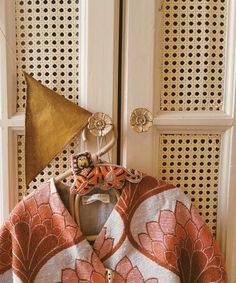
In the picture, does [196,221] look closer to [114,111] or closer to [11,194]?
[114,111]

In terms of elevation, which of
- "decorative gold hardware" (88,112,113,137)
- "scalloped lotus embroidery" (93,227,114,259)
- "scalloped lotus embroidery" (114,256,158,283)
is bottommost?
"scalloped lotus embroidery" (114,256,158,283)

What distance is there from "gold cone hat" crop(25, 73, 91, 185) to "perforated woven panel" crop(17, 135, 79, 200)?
33 mm

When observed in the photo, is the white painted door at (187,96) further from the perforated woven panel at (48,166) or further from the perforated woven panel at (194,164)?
the perforated woven panel at (48,166)

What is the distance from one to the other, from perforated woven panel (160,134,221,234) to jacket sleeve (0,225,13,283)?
0.34 metres

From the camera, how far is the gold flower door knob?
0.81 metres

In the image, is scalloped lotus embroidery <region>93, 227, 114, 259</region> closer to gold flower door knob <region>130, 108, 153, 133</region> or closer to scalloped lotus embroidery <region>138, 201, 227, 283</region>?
scalloped lotus embroidery <region>138, 201, 227, 283</region>

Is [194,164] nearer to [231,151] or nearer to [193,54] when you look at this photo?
[231,151]

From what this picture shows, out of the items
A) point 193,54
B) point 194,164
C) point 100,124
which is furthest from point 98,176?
point 193,54

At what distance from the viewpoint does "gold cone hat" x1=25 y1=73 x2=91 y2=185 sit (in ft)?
2.64

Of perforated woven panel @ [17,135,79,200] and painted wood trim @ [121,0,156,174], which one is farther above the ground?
painted wood trim @ [121,0,156,174]

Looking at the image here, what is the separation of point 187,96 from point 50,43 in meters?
0.30

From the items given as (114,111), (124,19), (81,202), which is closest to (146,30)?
(124,19)

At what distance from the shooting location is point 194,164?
0.85 metres

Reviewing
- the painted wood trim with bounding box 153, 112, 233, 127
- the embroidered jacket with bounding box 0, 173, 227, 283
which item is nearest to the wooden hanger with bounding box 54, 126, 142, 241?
the embroidered jacket with bounding box 0, 173, 227, 283
